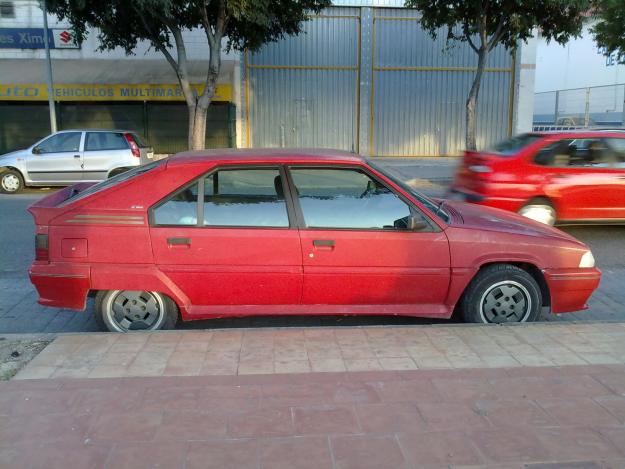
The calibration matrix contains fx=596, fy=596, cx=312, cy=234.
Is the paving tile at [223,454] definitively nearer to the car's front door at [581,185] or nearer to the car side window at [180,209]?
the car side window at [180,209]

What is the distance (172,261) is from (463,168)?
19.6ft

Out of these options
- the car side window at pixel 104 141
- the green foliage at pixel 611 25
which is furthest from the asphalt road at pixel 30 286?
the green foliage at pixel 611 25

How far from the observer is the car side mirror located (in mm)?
4633

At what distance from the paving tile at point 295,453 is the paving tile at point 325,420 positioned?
3.3 inches

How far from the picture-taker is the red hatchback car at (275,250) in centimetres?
461

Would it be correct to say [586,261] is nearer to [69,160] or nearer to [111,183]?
[111,183]

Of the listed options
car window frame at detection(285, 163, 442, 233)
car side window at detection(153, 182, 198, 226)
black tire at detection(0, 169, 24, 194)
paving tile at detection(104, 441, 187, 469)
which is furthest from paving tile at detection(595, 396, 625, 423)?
black tire at detection(0, 169, 24, 194)

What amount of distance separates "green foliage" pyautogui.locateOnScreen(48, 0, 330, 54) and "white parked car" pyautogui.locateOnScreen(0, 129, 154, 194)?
308cm

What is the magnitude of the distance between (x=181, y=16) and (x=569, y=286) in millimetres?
13890

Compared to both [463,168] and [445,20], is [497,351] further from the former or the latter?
[445,20]

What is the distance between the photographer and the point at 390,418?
328 cm

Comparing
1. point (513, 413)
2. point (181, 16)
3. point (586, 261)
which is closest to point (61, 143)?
point (181, 16)

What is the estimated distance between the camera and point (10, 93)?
19.8 metres

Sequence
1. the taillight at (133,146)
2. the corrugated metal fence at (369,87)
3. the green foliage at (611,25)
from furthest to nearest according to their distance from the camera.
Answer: the corrugated metal fence at (369,87), the green foliage at (611,25), the taillight at (133,146)
